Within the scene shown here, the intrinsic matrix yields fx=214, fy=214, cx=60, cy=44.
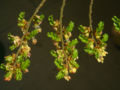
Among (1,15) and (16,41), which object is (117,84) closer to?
(1,15)

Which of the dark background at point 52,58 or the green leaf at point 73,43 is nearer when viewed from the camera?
the green leaf at point 73,43

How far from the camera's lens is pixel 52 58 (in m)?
1.75

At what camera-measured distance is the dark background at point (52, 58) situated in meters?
1.65

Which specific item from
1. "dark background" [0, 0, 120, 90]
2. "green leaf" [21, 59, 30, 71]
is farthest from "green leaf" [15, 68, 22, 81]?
"dark background" [0, 0, 120, 90]

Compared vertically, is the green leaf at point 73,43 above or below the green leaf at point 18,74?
above

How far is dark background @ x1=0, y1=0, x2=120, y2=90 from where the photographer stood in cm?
165

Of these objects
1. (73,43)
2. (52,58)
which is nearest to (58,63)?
(73,43)

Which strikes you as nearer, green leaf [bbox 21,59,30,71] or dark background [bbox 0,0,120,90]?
green leaf [bbox 21,59,30,71]

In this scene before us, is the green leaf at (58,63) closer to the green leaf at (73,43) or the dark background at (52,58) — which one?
the green leaf at (73,43)

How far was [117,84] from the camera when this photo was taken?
1.80 m

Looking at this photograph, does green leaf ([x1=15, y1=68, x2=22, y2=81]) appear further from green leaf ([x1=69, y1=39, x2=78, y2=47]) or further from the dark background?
the dark background

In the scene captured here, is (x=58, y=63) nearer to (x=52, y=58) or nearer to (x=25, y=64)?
(x=25, y=64)

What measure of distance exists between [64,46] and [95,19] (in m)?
1.05

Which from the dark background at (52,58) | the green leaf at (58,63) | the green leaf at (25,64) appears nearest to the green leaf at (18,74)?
the green leaf at (25,64)
